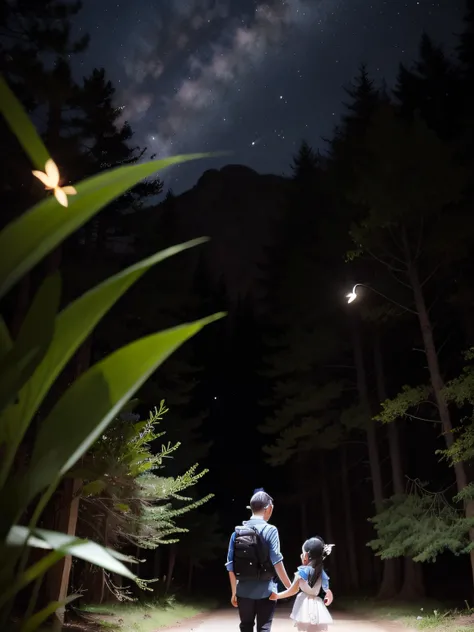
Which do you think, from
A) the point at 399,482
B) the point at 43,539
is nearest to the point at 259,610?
the point at 43,539

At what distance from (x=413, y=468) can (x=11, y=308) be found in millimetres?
17371

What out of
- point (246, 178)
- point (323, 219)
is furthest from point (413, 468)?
point (246, 178)

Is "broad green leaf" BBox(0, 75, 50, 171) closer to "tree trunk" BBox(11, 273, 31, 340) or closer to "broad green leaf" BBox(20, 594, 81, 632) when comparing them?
"broad green leaf" BBox(20, 594, 81, 632)

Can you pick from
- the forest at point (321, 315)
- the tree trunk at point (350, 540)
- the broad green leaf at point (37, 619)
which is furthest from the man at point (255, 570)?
the tree trunk at point (350, 540)

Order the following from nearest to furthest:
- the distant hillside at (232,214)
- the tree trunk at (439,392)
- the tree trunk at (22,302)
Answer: the tree trunk at (22,302), the tree trunk at (439,392), the distant hillside at (232,214)

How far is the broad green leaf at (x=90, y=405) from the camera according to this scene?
2.65 ft

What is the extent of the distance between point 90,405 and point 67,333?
118 mm

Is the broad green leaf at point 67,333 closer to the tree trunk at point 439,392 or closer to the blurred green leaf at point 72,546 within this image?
the blurred green leaf at point 72,546

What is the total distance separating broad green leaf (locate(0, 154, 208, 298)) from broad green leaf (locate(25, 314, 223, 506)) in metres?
0.18

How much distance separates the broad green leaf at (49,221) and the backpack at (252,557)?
3743mm

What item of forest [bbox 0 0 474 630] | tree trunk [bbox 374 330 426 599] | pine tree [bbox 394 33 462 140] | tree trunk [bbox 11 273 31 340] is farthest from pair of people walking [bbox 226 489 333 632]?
pine tree [bbox 394 33 462 140]

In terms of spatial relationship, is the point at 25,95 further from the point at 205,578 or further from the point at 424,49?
the point at 205,578

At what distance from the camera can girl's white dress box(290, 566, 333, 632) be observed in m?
4.93

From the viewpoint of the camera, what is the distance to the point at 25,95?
37.2 ft
